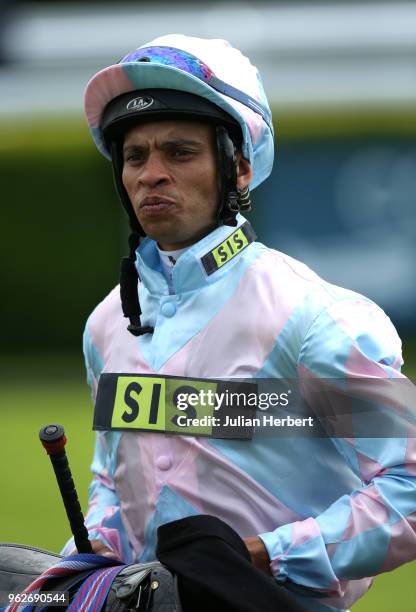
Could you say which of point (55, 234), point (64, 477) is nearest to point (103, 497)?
point (64, 477)

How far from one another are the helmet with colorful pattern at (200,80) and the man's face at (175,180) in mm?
88

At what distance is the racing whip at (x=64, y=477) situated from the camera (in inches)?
108

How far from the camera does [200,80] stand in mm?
2977

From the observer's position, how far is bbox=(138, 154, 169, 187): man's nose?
3.04 metres

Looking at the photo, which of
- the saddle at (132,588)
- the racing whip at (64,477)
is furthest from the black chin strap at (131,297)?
the saddle at (132,588)

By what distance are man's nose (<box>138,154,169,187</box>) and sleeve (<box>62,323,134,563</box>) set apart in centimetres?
43

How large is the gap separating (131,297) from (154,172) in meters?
0.30

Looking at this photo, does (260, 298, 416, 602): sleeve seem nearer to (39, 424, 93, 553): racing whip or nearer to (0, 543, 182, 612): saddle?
(0, 543, 182, 612): saddle

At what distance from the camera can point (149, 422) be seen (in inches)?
115

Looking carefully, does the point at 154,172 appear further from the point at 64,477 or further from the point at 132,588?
the point at 132,588

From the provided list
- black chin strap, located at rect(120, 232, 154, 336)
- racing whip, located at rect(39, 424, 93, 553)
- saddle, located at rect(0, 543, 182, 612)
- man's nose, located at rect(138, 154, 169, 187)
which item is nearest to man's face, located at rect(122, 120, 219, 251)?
man's nose, located at rect(138, 154, 169, 187)

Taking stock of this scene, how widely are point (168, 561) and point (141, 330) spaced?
2.09 ft

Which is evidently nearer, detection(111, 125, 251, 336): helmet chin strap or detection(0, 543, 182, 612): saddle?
detection(0, 543, 182, 612): saddle

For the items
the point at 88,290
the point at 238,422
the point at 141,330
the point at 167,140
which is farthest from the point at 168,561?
the point at 88,290
